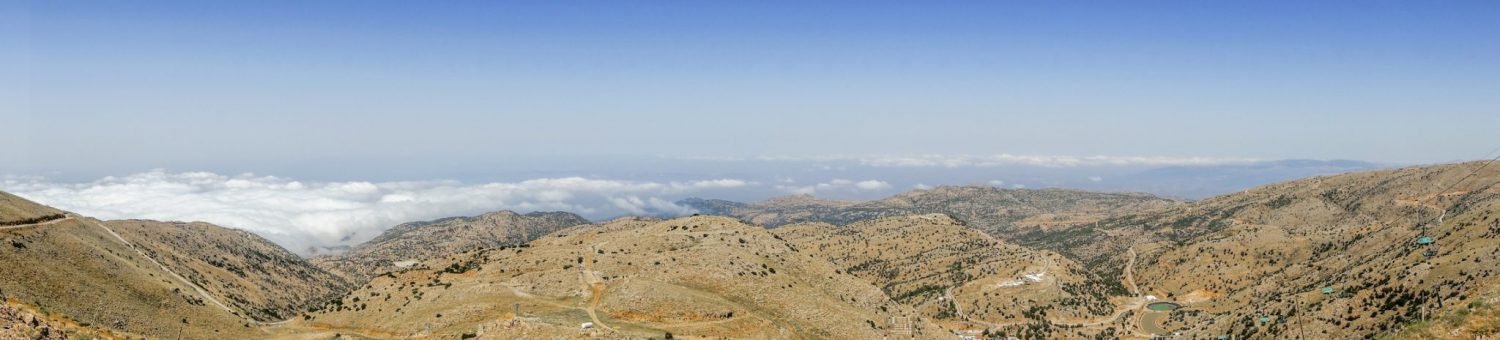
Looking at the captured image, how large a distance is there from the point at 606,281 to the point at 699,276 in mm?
8121

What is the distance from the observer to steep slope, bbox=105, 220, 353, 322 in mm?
81375

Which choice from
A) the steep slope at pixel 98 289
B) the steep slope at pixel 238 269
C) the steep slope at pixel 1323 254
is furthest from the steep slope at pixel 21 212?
the steep slope at pixel 1323 254

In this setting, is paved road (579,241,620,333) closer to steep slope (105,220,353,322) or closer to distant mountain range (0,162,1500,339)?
distant mountain range (0,162,1500,339)

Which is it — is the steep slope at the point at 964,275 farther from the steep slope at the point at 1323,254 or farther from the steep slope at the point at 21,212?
the steep slope at the point at 21,212

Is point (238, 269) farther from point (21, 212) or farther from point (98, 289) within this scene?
point (98, 289)

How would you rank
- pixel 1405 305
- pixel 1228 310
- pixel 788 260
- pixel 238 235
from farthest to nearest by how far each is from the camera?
pixel 238 235 → pixel 1228 310 → pixel 788 260 → pixel 1405 305

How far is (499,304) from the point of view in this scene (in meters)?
53.4

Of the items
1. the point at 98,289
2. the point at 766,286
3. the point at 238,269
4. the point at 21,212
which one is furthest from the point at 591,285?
the point at 238,269

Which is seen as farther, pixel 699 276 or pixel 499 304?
pixel 699 276

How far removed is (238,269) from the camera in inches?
4281

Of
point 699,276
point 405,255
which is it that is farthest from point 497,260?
point 405,255

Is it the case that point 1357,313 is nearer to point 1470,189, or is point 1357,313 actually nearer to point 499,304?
point 499,304

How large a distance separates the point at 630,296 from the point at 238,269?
88.9m

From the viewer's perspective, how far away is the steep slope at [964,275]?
104562 millimetres
